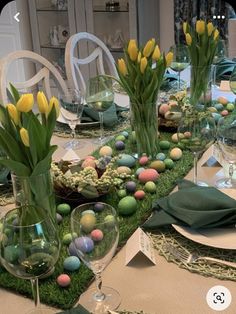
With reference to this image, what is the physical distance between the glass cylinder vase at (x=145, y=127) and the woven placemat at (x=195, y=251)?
0.41 meters

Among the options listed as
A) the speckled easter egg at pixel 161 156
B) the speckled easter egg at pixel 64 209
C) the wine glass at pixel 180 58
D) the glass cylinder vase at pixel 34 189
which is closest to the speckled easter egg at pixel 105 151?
the speckled easter egg at pixel 161 156

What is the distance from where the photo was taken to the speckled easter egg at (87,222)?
81 centimetres

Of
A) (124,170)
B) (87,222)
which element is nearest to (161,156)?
(124,170)

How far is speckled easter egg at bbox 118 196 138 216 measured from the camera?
3.53ft

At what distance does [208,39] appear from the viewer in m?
1.62

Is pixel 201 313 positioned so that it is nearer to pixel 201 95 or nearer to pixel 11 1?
pixel 201 95

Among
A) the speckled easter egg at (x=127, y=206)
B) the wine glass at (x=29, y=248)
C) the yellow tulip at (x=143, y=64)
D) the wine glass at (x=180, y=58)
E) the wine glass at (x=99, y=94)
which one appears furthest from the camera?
the wine glass at (x=180, y=58)

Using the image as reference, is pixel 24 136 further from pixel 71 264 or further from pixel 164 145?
pixel 164 145

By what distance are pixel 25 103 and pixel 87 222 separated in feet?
0.87

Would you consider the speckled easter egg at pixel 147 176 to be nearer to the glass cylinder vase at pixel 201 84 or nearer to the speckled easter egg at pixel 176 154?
the speckled easter egg at pixel 176 154

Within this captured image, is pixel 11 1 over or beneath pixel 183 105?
over

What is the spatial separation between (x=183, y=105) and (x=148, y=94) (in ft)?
1.13

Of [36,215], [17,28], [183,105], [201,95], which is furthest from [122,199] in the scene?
[17,28]

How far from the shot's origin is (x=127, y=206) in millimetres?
1076
